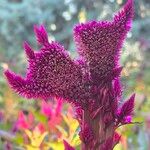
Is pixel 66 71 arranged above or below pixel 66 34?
below

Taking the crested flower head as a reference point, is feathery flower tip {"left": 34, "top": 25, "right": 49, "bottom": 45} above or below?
above

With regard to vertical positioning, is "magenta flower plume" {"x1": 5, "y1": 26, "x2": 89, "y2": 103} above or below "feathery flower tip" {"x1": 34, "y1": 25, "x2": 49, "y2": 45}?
below

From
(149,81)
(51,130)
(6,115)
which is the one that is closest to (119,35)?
(51,130)

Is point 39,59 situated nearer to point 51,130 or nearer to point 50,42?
point 50,42

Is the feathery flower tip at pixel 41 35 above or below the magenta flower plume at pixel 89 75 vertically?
above

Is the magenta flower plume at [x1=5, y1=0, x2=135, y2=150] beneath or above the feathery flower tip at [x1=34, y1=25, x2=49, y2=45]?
beneath

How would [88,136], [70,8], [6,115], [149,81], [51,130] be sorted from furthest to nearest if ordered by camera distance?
[70,8]
[149,81]
[6,115]
[51,130]
[88,136]

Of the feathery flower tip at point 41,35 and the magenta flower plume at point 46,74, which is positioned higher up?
the feathery flower tip at point 41,35

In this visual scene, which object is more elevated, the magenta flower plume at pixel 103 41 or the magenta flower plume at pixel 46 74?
the magenta flower plume at pixel 103 41
